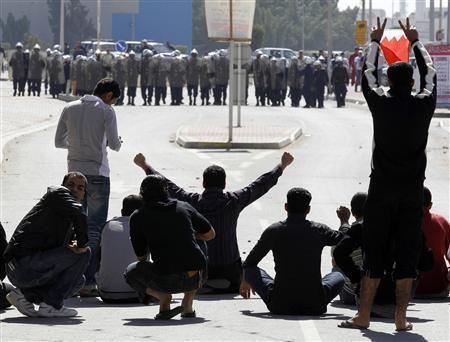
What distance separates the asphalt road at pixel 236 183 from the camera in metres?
10.2

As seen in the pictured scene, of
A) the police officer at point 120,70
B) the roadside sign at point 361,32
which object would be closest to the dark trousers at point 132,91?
the police officer at point 120,70

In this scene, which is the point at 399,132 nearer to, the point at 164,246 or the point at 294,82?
the point at 164,246

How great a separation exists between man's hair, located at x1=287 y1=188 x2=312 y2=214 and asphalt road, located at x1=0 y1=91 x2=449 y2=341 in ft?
2.64

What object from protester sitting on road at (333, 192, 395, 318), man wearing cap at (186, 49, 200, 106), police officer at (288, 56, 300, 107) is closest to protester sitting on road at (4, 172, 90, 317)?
protester sitting on road at (333, 192, 395, 318)

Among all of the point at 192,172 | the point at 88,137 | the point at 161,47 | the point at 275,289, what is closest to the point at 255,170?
the point at 192,172

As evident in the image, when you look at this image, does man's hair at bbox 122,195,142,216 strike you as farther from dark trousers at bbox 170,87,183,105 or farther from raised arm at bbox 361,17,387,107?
dark trousers at bbox 170,87,183,105

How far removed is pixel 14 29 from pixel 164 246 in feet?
342

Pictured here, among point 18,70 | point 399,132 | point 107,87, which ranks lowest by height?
point 18,70

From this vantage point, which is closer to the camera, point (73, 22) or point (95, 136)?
point (95, 136)

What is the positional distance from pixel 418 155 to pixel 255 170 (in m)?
16.2

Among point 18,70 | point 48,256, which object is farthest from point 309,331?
point 18,70

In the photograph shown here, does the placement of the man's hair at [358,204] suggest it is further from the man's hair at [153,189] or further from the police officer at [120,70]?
the police officer at [120,70]

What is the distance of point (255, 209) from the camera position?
66.5ft

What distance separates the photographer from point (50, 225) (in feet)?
35.8
